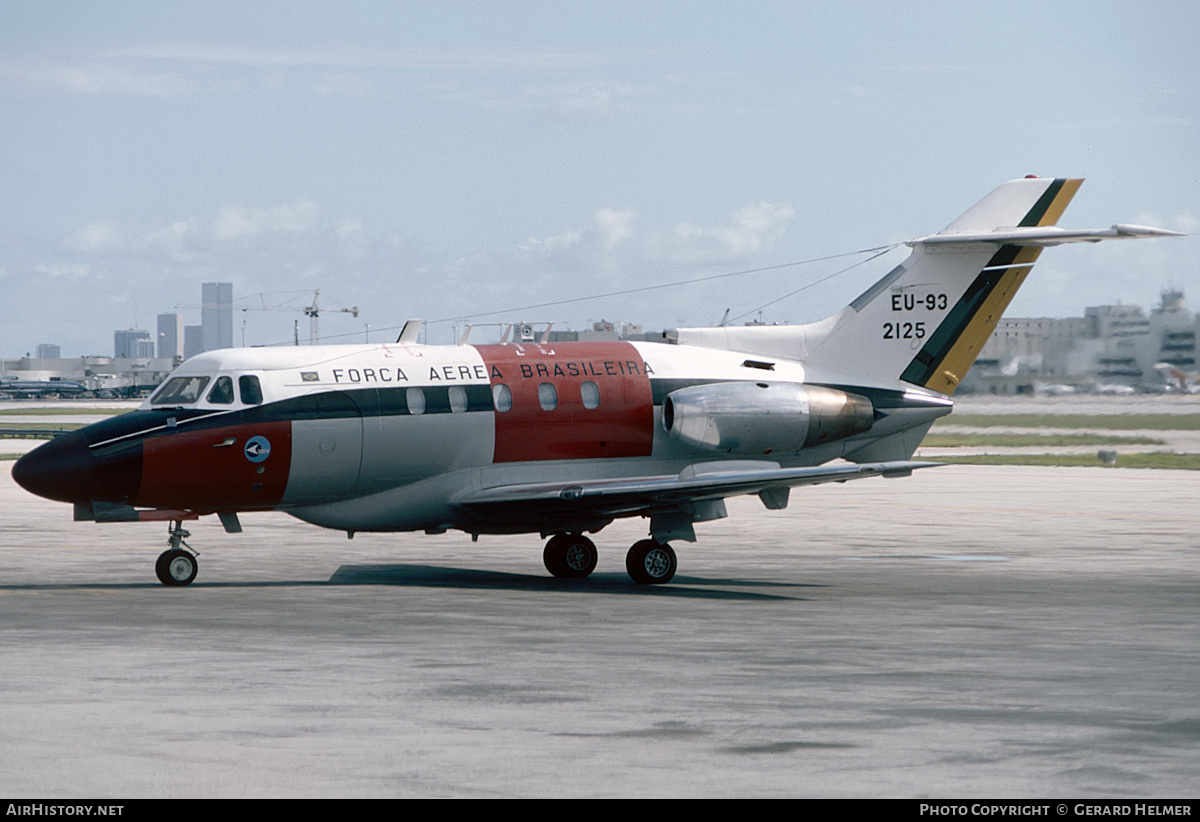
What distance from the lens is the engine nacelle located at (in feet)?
81.9

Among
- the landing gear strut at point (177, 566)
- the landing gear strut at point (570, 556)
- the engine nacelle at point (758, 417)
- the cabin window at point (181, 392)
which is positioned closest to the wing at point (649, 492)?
the engine nacelle at point (758, 417)

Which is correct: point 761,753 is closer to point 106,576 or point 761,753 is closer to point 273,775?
point 273,775

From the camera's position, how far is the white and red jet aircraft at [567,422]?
2277 centimetres

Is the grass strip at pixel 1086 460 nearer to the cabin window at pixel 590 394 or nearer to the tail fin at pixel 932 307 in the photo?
the tail fin at pixel 932 307

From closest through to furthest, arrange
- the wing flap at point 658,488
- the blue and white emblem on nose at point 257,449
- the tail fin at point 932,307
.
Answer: the wing flap at point 658,488, the blue and white emblem on nose at point 257,449, the tail fin at point 932,307

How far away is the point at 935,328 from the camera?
27.6m

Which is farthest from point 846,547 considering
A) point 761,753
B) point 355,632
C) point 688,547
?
point 761,753

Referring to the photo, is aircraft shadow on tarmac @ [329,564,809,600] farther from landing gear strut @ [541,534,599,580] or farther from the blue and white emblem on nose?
the blue and white emblem on nose

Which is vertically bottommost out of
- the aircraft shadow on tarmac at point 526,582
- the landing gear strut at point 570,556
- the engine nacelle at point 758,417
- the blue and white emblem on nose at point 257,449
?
the aircraft shadow on tarmac at point 526,582

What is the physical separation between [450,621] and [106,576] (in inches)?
327

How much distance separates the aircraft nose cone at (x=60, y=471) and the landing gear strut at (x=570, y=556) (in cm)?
722

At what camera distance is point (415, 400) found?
78.8ft

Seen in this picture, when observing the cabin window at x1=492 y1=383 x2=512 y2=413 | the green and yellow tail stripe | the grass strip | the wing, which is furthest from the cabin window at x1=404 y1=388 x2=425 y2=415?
the grass strip

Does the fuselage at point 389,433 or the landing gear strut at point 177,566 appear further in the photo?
the landing gear strut at point 177,566
